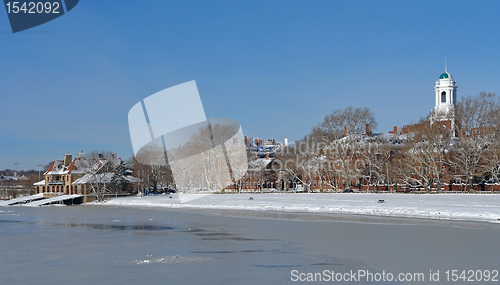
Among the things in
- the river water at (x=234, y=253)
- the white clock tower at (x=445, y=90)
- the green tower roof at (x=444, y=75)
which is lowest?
the river water at (x=234, y=253)

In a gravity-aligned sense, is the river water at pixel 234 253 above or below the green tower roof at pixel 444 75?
below

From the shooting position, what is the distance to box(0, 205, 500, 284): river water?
12500 mm

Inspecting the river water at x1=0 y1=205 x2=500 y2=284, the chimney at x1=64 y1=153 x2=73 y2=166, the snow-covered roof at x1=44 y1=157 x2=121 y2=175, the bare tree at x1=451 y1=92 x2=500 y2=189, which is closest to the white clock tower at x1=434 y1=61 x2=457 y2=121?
the bare tree at x1=451 y1=92 x2=500 y2=189

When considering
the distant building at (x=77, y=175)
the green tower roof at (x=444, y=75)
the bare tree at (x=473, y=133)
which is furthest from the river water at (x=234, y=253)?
the green tower roof at (x=444, y=75)

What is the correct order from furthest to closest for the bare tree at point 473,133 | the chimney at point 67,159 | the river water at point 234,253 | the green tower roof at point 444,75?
the green tower roof at point 444,75 → the chimney at point 67,159 → the bare tree at point 473,133 → the river water at point 234,253

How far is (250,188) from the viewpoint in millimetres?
102312

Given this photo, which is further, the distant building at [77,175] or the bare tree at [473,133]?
the distant building at [77,175]

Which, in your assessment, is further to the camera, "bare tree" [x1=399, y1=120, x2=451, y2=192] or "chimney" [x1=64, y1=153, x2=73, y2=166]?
"chimney" [x1=64, y1=153, x2=73, y2=166]

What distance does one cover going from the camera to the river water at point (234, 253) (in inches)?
492

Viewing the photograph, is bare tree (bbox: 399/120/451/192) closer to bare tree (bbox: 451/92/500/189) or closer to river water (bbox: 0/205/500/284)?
bare tree (bbox: 451/92/500/189)

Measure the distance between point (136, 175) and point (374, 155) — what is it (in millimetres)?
46140

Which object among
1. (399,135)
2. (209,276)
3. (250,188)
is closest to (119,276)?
(209,276)

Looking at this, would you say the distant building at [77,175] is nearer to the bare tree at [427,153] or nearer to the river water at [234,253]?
the bare tree at [427,153]

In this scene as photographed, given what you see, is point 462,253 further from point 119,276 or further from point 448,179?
point 448,179
